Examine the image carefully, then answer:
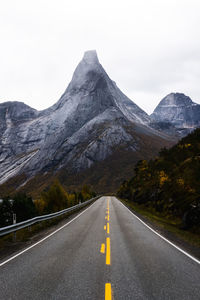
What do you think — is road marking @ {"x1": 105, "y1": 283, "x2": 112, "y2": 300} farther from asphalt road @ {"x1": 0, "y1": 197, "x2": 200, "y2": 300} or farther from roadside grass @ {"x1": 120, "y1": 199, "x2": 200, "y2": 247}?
roadside grass @ {"x1": 120, "y1": 199, "x2": 200, "y2": 247}

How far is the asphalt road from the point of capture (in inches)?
183

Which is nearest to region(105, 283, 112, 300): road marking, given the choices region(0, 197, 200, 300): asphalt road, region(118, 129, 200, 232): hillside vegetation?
region(0, 197, 200, 300): asphalt road

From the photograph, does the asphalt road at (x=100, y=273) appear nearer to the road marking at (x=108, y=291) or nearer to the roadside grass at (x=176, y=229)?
the road marking at (x=108, y=291)

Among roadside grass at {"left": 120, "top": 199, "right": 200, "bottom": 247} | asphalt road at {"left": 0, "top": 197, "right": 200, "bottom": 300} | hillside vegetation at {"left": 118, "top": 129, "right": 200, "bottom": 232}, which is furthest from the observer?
hillside vegetation at {"left": 118, "top": 129, "right": 200, "bottom": 232}

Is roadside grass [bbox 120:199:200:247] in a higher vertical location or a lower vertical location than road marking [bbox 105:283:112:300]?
lower

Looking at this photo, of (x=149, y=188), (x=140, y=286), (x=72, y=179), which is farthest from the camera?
(x=72, y=179)

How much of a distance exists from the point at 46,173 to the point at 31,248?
167 m

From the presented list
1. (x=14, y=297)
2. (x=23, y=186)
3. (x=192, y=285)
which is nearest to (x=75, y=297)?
(x=14, y=297)

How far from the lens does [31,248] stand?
8.86m

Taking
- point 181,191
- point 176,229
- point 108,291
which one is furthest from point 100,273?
point 181,191

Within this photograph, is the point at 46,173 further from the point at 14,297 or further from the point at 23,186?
the point at 14,297

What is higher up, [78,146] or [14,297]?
[78,146]

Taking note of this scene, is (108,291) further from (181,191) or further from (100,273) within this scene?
(181,191)

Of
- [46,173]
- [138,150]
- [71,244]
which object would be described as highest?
[138,150]
